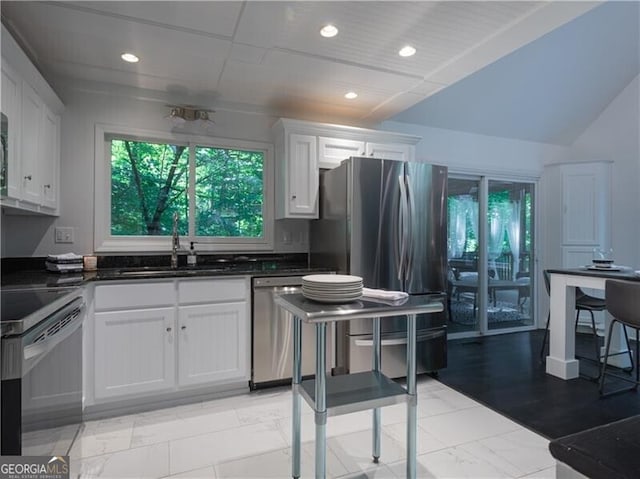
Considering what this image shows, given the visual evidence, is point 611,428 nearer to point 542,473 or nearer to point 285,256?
point 542,473

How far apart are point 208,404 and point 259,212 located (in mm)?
1691

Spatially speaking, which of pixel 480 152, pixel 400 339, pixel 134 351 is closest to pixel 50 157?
pixel 134 351

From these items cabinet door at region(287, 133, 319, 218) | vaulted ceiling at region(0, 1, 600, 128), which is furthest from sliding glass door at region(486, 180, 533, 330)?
cabinet door at region(287, 133, 319, 218)

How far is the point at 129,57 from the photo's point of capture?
95.6 inches

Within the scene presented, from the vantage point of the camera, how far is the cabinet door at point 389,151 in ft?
10.9

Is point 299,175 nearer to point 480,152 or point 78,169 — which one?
point 78,169

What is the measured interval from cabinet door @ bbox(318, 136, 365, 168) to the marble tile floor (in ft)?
6.57

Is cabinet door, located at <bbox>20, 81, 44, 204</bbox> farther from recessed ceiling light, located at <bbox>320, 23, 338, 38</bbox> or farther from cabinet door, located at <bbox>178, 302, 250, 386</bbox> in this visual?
recessed ceiling light, located at <bbox>320, 23, 338, 38</bbox>

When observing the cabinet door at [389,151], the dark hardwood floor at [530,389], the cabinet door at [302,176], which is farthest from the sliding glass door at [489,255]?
the cabinet door at [302,176]

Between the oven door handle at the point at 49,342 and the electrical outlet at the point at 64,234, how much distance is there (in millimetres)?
1157

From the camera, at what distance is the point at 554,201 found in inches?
177

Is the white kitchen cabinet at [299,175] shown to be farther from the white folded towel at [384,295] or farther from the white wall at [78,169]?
the white folded towel at [384,295]

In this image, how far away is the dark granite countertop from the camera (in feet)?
6.91

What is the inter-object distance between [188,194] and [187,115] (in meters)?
0.67
